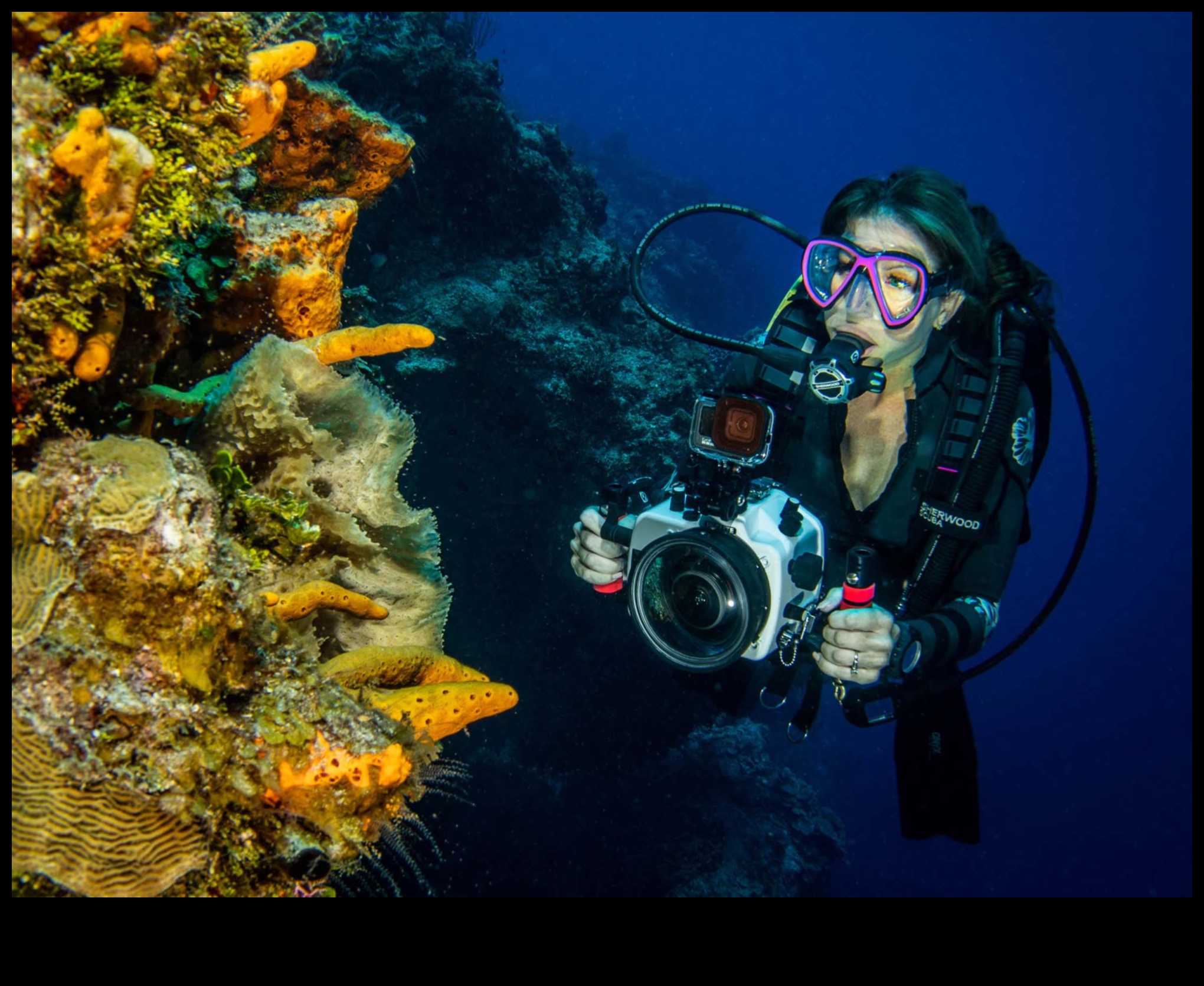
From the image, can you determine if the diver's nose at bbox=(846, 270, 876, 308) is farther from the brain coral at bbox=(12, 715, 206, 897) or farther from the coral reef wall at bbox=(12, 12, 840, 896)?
the brain coral at bbox=(12, 715, 206, 897)

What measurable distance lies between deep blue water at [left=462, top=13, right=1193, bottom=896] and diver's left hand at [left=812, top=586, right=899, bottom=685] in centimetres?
233

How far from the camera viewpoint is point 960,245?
8.75ft

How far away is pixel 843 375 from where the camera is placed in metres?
2.40

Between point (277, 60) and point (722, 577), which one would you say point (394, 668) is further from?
point (277, 60)

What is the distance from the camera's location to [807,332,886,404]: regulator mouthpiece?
94.4 inches

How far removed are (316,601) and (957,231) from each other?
318 cm

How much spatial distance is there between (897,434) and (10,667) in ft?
11.5

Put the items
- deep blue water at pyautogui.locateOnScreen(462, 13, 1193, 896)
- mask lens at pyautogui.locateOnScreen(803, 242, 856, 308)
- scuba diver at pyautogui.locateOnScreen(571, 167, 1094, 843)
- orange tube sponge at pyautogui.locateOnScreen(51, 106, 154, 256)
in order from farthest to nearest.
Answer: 1. deep blue water at pyautogui.locateOnScreen(462, 13, 1193, 896)
2. mask lens at pyautogui.locateOnScreen(803, 242, 856, 308)
3. scuba diver at pyautogui.locateOnScreen(571, 167, 1094, 843)
4. orange tube sponge at pyautogui.locateOnScreen(51, 106, 154, 256)

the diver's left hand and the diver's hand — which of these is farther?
the diver's hand

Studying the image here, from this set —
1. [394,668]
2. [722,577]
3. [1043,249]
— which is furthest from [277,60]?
[1043,249]

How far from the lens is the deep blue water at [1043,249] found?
77.9 ft

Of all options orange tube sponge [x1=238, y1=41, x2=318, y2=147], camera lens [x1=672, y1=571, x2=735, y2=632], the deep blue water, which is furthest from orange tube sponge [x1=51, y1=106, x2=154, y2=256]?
the deep blue water

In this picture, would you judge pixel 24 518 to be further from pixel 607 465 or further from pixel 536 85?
pixel 536 85

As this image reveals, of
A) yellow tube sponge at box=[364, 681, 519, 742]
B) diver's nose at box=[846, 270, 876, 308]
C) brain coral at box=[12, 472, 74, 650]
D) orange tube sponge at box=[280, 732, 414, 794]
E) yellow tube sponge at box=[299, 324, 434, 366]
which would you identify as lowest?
yellow tube sponge at box=[364, 681, 519, 742]
